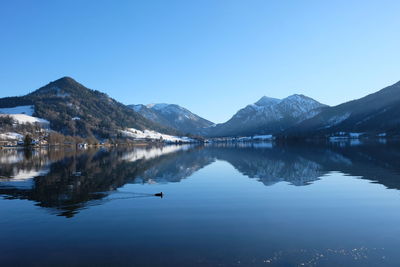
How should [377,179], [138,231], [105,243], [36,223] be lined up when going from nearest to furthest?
[105,243] → [138,231] → [36,223] → [377,179]

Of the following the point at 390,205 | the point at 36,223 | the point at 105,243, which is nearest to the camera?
the point at 105,243

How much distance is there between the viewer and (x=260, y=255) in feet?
71.5

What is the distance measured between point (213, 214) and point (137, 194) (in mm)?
17095

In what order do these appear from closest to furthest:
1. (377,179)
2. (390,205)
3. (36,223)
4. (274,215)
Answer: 1. (36,223)
2. (274,215)
3. (390,205)
4. (377,179)

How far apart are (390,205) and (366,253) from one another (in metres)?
19.0

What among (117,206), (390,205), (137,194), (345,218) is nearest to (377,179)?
(390,205)

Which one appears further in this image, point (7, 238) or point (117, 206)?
point (117, 206)

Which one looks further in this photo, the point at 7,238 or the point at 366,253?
the point at 7,238

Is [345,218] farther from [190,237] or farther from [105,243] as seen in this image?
[105,243]

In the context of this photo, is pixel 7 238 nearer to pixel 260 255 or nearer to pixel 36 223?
pixel 36 223

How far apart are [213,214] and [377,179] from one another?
39.4 metres

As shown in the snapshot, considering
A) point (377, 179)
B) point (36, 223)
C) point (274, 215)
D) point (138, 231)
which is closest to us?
point (138, 231)

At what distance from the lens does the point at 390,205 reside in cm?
3753

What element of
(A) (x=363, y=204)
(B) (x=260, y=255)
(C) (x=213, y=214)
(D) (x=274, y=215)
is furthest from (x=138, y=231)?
(A) (x=363, y=204)
